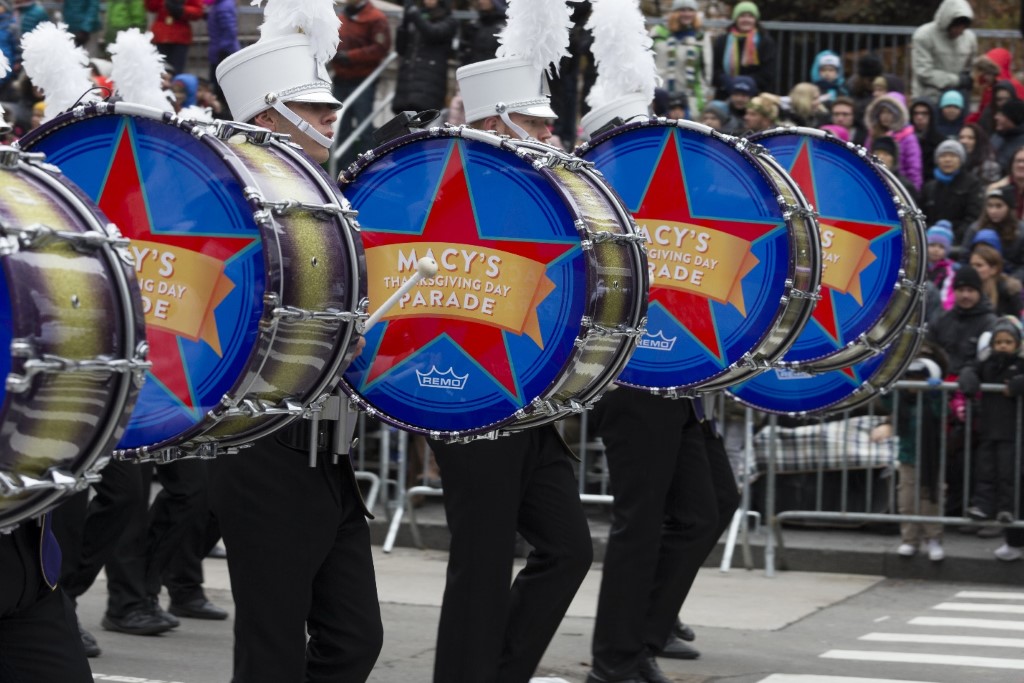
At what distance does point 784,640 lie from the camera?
24.9 ft

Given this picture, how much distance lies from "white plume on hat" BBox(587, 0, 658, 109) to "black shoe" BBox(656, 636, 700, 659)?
2.15 m

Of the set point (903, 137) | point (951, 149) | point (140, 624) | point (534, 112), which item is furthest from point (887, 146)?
point (534, 112)

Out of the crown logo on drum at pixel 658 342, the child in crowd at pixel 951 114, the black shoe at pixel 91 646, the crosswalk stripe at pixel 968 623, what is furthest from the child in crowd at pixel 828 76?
the black shoe at pixel 91 646

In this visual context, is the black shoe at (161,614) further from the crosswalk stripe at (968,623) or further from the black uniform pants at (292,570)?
the crosswalk stripe at (968,623)

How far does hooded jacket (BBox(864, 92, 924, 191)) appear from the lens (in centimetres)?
1241

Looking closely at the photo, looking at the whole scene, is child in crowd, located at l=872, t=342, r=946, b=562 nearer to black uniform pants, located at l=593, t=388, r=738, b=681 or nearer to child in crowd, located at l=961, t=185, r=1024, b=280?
child in crowd, located at l=961, t=185, r=1024, b=280

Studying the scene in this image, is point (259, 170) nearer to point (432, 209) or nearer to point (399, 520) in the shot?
point (432, 209)

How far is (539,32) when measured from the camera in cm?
562

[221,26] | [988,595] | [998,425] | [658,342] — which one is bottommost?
[988,595]

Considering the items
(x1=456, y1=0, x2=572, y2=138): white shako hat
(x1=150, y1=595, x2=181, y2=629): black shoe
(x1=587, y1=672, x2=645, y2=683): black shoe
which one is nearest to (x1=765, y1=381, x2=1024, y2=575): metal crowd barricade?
(x1=587, y1=672, x2=645, y2=683): black shoe

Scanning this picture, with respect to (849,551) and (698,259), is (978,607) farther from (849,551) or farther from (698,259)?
(698,259)

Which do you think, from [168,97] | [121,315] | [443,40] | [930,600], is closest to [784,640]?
[930,600]

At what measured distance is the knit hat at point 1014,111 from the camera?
41.8ft

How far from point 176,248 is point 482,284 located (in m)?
1.06
